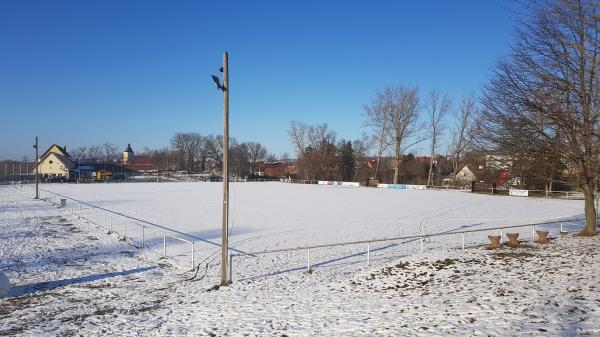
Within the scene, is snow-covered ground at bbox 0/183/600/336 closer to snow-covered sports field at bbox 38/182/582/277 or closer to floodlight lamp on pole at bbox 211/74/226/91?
snow-covered sports field at bbox 38/182/582/277

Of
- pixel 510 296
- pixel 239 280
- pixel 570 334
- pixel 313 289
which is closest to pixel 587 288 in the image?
pixel 510 296

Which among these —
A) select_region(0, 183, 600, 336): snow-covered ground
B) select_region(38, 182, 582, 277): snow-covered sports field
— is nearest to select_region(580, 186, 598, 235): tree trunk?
select_region(0, 183, 600, 336): snow-covered ground

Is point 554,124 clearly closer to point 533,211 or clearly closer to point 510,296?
point 510,296

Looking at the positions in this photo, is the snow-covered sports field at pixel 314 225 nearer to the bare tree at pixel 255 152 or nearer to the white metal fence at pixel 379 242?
the white metal fence at pixel 379 242

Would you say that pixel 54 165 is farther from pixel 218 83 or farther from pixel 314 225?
pixel 218 83

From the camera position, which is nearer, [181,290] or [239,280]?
[181,290]

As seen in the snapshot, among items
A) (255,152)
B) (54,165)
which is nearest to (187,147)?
(255,152)

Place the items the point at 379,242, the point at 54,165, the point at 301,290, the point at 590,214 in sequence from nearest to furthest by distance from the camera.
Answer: the point at 301,290 < the point at 590,214 < the point at 379,242 < the point at 54,165

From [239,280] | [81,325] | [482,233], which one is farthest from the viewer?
[482,233]

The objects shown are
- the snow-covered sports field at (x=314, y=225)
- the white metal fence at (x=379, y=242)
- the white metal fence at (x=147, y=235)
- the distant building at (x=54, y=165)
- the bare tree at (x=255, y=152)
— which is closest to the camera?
the white metal fence at (x=379, y=242)

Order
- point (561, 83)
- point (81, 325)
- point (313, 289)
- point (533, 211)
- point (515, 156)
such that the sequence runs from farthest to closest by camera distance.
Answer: point (533, 211) < point (515, 156) < point (561, 83) < point (313, 289) < point (81, 325)

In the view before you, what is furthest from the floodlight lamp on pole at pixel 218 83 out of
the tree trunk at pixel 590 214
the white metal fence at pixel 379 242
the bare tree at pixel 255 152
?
the bare tree at pixel 255 152

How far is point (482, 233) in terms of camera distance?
78.3 feet

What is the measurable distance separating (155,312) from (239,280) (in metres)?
3.61
